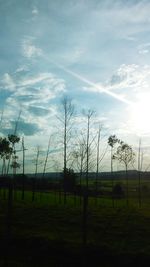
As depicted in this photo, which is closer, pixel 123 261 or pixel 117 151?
pixel 123 261

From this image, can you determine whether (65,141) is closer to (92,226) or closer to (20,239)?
(92,226)

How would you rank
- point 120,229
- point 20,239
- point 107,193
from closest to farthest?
point 20,239, point 120,229, point 107,193

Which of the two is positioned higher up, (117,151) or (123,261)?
(117,151)

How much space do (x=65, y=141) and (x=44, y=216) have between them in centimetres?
1334

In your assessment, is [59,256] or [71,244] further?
[71,244]

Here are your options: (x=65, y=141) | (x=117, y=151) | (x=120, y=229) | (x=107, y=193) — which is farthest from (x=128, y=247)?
(x=107, y=193)

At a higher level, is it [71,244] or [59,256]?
[71,244]

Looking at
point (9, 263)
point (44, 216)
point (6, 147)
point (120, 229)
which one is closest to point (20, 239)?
point (9, 263)

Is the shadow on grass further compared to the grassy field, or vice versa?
the grassy field

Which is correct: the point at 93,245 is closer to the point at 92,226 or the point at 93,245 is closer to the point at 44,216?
the point at 92,226

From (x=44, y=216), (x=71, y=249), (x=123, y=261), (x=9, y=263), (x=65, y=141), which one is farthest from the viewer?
(x=65, y=141)

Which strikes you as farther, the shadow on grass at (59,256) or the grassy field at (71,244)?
the grassy field at (71,244)

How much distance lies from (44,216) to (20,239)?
22.7ft

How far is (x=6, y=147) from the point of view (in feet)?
156
